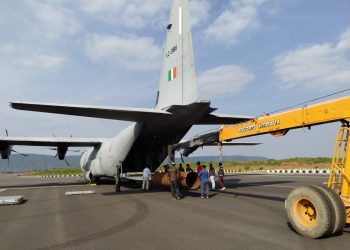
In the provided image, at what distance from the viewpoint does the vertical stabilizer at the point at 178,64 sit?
53.1ft

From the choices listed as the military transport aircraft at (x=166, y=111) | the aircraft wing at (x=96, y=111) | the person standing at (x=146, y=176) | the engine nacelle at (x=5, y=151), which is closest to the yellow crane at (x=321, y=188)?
the military transport aircraft at (x=166, y=111)

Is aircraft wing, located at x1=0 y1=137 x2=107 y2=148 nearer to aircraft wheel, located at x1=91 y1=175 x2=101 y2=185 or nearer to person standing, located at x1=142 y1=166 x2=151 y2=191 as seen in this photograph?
aircraft wheel, located at x1=91 y1=175 x2=101 y2=185

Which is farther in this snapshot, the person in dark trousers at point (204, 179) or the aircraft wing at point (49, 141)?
the aircraft wing at point (49, 141)

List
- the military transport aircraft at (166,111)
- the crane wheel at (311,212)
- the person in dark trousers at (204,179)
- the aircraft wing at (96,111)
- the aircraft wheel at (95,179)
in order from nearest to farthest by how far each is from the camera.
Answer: the crane wheel at (311,212) → the aircraft wing at (96,111) → the military transport aircraft at (166,111) → the person in dark trousers at (204,179) → the aircraft wheel at (95,179)

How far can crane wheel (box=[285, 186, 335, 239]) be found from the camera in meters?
6.95

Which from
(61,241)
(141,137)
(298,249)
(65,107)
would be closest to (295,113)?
(298,249)

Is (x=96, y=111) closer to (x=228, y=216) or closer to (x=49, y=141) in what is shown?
(x=228, y=216)

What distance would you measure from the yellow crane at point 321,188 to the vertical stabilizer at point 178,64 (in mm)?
5826

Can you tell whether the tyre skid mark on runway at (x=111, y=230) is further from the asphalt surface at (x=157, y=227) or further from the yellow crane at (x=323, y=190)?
the yellow crane at (x=323, y=190)

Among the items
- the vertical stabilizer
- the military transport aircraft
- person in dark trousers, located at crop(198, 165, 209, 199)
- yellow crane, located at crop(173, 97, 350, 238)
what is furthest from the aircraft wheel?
yellow crane, located at crop(173, 97, 350, 238)

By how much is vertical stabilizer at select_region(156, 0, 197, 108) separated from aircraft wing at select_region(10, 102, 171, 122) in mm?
1392

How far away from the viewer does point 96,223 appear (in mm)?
9555

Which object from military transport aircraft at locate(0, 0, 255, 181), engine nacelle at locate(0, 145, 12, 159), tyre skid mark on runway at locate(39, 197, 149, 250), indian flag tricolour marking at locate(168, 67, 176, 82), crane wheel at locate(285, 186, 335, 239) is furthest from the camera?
engine nacelle at locate(0, 145, 12, 159)

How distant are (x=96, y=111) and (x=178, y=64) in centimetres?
501
